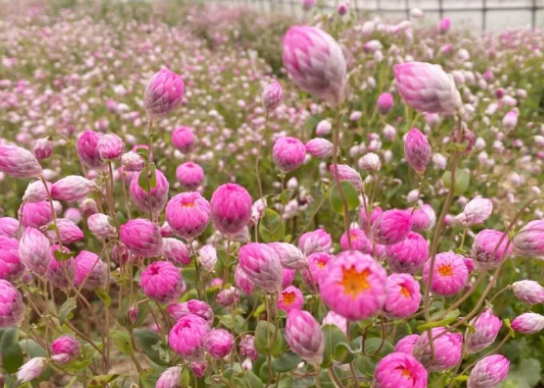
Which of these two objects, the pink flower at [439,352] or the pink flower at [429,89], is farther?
the pink flower at [439,352]

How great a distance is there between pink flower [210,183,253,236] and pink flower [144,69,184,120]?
0.20m

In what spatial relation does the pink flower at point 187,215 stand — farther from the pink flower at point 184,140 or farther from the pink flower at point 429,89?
the pink flower at point 184,140

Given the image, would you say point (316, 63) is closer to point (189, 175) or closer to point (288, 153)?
point (288, 153)

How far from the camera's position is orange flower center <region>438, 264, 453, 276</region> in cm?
86

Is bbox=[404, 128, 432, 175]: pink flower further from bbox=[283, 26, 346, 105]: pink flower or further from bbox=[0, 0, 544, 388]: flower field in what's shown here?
bbox=[283, 26, 346, 105]: pink flower

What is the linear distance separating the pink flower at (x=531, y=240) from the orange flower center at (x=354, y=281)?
337 millimetres

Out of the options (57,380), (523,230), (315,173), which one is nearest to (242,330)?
(523,230)

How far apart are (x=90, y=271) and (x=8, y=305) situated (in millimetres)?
Result: 187

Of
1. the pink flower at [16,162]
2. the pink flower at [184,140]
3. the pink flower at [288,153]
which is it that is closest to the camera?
the pink flower at [16,162]

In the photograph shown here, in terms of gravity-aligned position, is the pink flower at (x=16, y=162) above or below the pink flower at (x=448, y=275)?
Answer: above

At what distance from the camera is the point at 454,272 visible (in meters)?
0.86

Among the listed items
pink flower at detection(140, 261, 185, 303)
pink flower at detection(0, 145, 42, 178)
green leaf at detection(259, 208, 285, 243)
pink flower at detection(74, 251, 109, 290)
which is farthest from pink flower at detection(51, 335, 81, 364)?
green leaf at detection(259, 208, 285, 243)

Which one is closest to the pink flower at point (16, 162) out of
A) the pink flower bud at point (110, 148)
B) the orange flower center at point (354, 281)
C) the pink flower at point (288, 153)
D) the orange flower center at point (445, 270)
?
the pink flower bud at point (110, 148)

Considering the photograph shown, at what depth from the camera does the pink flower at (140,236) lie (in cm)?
85
